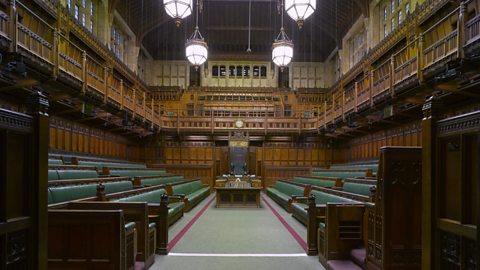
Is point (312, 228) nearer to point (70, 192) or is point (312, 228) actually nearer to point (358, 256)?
point (358, 256)

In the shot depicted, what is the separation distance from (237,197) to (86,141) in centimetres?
682

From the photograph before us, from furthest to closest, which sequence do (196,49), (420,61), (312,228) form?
(196,49)
(420,61)
(312,228)

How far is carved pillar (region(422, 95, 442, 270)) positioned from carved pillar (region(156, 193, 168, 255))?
3.92 meters

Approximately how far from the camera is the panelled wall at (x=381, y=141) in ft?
37.6

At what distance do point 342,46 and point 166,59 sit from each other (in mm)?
12966

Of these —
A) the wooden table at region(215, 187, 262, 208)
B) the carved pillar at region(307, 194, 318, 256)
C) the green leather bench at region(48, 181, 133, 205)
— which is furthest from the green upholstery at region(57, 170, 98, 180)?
the carved pillar at region(307, 194, 318, 256)

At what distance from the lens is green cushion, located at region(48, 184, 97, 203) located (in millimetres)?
4102

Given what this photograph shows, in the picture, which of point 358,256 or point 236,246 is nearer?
point 358,256

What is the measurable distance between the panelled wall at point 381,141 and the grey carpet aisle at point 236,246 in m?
5.78

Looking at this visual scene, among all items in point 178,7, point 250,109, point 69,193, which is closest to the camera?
point 69,193

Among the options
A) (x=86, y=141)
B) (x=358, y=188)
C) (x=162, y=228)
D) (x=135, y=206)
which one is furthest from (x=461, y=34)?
(x=86, y=141)

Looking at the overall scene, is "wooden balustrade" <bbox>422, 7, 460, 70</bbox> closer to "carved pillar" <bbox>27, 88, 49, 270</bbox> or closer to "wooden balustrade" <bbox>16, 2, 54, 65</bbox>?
"carved pillar" <bbox>27, 88, 49, 270</bbox>

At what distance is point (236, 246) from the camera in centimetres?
554

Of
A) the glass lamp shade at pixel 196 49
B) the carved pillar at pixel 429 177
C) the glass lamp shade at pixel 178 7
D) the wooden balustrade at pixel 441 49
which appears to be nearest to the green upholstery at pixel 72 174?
the glass lamp shade at pixel 178 7
